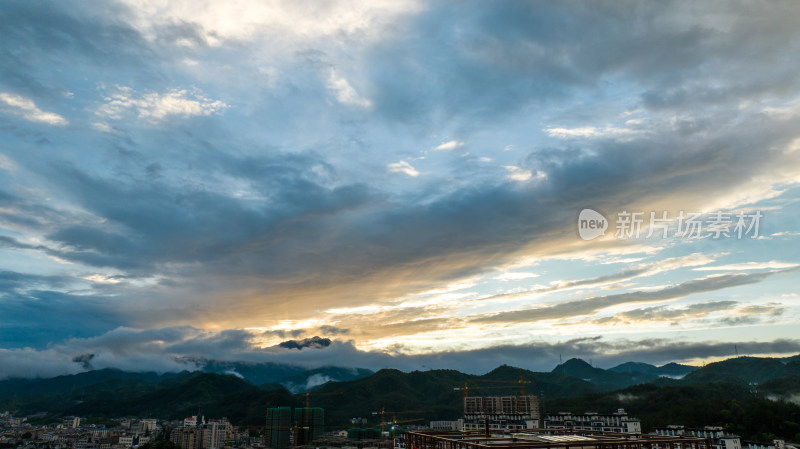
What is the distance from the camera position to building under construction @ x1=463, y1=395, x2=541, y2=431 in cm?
11744

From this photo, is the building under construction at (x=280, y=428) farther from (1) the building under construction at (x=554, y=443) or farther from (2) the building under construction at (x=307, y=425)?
(1) the building under construction at (x=554, y=443)

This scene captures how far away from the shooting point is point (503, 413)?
5782 inches

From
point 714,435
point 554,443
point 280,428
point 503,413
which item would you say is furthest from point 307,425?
point 554,443

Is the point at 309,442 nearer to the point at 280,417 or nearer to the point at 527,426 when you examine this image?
the point at 280,417

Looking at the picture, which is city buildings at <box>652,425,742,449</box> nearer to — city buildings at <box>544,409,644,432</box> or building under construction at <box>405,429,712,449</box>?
city buildings at <box>544,409,644,432</box>

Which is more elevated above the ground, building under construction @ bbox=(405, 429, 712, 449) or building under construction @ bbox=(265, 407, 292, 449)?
building under construction @ bbox=(405, 429, 712, 449)

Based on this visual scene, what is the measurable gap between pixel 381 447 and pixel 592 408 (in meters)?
84.5

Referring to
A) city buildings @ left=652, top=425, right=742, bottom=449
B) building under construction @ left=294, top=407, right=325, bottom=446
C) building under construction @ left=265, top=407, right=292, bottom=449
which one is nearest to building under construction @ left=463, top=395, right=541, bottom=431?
city buildings @ left=652, top=425, right=742, bottom=449

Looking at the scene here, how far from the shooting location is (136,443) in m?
187

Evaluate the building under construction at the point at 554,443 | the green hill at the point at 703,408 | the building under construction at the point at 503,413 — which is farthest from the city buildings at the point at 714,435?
the building under construction at the point at 554,443

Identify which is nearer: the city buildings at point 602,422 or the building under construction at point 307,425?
the city buildings at point 602,422

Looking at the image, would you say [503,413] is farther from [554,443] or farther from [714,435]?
[554,443]

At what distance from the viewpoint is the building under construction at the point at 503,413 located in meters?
117

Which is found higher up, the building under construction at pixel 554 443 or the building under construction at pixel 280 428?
the building under construction at pixel 554 443
